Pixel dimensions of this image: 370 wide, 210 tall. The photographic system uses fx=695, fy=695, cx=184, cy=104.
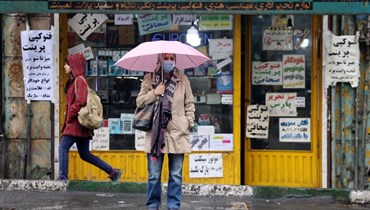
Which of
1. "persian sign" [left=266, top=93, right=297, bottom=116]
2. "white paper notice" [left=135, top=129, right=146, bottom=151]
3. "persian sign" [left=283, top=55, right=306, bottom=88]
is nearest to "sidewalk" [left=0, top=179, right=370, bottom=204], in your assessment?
"white paper notice" [left=135, top=129, right=146, bottom=151]

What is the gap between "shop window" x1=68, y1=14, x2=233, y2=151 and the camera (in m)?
9.88

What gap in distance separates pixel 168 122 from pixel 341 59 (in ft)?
12.2

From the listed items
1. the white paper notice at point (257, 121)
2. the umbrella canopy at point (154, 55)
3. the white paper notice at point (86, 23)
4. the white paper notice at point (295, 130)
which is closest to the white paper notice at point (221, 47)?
the white paper notice at point (257, 121)

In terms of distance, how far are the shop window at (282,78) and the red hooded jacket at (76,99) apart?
2.57 metres

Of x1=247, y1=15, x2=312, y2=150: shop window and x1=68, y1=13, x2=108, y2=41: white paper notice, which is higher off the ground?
x1=68, y1=13, x2=108, y2=41: white paper notice

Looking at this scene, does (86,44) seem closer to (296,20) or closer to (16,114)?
(16,114)

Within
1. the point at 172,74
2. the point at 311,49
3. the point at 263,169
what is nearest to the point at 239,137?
the point at 263,169

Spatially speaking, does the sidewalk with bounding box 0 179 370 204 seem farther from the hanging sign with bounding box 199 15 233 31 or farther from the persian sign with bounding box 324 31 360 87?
the hanging sign with bounding box 199 15 233 31

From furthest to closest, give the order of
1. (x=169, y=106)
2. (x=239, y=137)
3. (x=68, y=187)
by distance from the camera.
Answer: (x=239, y=137) < (x=68, y=187) < (x=169, y=106)

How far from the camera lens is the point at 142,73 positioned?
392 inches

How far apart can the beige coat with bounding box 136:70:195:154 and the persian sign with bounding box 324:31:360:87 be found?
10.9 ft

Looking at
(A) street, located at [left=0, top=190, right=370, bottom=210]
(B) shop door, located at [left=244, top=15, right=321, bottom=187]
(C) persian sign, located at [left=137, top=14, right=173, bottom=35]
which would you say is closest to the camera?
(A) street, located at [left=0, top=190, right=370, bottom=210]

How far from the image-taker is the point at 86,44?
1000cm

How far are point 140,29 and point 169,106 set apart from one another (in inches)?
135
